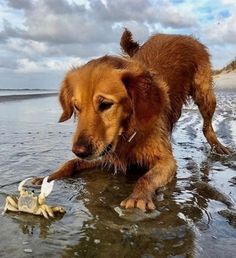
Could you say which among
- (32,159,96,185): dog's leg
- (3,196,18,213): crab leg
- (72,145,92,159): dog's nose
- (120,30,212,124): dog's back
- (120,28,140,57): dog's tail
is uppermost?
(120,28,140,57): dog's tail

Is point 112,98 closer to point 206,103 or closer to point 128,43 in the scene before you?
point 206,103

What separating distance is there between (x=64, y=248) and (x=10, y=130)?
559cm

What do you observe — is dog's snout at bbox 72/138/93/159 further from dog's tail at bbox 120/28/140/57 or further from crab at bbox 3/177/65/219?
dog's tail at bbox 120/28/140/57

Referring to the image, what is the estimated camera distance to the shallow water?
7.75 ft

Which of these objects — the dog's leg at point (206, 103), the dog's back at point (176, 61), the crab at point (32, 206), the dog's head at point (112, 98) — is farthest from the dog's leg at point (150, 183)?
the dog's leg at point (206, 103)

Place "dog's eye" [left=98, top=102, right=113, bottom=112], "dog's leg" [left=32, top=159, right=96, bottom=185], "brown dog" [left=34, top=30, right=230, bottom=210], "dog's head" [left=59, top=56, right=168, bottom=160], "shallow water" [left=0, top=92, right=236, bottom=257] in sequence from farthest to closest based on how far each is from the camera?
"dog's leg" [left=32, top=159, right=96, bottom=185]
"dog's eye" [left=98, top=102, right=113, bottom=112]
"dog's head" [left=59, top=56, right=168, bottom=160]
"brown dog" [left=34, top=30, right=230, bottom=210]
"shallow water" [left=0, top=92, right=236, bottom=257]

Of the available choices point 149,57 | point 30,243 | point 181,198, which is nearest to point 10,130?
point 149,57

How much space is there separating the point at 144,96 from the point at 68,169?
101 centimetres

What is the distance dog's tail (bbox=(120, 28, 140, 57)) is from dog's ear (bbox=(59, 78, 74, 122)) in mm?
2232

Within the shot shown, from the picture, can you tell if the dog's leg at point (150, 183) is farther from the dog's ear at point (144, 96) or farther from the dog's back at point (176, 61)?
the dog's back at point (176, 61)

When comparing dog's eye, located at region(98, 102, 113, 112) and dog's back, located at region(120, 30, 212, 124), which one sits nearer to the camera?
dog's eye, located at region(98, 102, 113, 112)

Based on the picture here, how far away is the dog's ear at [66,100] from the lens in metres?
4.71

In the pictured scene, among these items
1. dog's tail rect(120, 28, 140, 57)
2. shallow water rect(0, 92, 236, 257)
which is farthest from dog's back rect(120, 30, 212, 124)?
shallow water rect(0, 92, 236, 257)

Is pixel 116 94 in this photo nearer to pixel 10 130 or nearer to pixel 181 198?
pixel 181 198
